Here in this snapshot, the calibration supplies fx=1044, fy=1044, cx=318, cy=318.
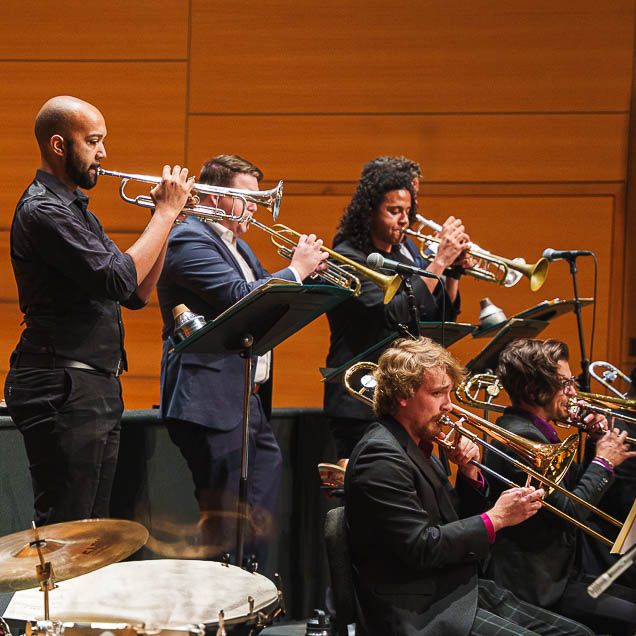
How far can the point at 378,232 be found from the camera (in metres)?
4.00

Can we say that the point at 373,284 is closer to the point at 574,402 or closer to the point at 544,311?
the point at 544,311

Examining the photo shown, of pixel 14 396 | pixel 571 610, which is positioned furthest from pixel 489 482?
pixel 14 396

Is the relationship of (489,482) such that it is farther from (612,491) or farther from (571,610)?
(612,491)

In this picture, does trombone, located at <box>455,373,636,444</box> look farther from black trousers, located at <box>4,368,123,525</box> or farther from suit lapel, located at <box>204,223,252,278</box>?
black trousers, located at <box>4,368,123,525</box>

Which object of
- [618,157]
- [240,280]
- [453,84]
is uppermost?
[453,84]

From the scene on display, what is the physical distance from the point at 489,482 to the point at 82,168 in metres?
1.42

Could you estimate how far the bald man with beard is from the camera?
2721 millimetres

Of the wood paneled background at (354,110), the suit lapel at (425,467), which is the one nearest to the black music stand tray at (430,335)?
the suit lapel at (425,467)

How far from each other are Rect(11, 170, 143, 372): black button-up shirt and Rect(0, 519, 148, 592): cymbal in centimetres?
82

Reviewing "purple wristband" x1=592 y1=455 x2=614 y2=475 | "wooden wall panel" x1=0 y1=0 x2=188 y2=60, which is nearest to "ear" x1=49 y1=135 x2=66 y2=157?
"purple wristband" x1=592 y1=455 x2=614 y2=475

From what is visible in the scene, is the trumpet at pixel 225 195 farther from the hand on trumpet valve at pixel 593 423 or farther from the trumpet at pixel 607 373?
the trumpet at pixel 607 373

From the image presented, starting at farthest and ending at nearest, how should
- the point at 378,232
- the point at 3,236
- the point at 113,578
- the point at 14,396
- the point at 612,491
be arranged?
the point at 3,236, the point at 378,232, the point at 612,491, the point at 14,396, the point at 113,578

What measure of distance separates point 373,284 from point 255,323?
0.83 m

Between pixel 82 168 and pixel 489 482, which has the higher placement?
pixel 82 168
